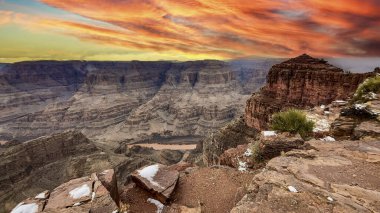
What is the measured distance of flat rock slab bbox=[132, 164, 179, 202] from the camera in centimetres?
688

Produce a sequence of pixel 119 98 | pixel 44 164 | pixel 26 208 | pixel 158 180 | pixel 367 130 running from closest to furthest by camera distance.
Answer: pixel 26 208, pixel 158 180, pixel 367 130, pixel 44 164, pixel 119 98

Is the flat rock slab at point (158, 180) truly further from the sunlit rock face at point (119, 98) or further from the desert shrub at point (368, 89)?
the sunlit rock face at point (119, 98)

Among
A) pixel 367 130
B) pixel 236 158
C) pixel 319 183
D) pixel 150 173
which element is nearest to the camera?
pixel 319 183

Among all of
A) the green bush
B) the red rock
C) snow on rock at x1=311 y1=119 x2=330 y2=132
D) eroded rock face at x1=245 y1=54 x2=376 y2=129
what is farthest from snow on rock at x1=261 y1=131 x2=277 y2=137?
eroded rock face at x1=245 y1=54 x2=376 y2=129

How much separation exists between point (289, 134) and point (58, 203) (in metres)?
7.62

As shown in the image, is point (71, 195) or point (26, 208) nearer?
point (26, 208)

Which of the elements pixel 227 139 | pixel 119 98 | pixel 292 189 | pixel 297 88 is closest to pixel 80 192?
pixel 292 189

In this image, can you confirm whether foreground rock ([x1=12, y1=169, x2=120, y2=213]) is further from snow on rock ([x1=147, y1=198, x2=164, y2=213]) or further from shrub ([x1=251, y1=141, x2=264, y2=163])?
shrub ([x1=251, y1=141, x2=264, y2=163])

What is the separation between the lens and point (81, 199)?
630 cm

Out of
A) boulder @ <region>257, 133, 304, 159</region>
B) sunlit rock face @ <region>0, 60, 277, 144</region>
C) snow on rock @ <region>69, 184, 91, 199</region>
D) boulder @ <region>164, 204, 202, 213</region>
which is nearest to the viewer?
boulder @ <region>164, 204, 202, 213</region>

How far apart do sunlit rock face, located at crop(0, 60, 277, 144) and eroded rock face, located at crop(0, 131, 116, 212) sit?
168 ft

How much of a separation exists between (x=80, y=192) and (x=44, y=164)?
45.3 meters

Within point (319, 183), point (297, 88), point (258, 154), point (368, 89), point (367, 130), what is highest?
point (368, 89)

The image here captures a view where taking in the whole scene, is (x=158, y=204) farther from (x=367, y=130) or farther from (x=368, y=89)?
(x=368, y=89)
